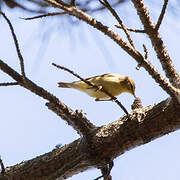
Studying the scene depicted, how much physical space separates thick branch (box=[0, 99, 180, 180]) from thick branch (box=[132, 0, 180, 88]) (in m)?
0.15

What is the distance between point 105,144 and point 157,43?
27.7 inches

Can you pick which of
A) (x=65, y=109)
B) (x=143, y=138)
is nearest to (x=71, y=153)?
(x=65, y=109)

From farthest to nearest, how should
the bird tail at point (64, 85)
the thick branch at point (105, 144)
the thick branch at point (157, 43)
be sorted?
the bird tail at point (64, 85) → the thick branch at point (105, 144) → the thick branch at point (157, 43)

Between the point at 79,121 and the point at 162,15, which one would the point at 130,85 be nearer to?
the point at 79,121

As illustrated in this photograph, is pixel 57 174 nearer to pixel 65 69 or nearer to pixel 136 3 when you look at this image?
pixel 65 69

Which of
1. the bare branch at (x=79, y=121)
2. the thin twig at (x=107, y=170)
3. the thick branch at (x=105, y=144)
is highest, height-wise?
the bare branch at (x=79, y=121)

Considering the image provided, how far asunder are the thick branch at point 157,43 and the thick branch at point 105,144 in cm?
15

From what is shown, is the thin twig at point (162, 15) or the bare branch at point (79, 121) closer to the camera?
the thin twig at point (162, 15)

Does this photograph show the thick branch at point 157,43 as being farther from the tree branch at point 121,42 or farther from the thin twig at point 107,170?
the thin twig at point 107,170

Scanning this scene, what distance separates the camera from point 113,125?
93.7 inches

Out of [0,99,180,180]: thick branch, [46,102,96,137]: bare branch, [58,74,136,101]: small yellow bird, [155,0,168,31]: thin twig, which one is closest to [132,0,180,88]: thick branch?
[155,0,168,31]: thin twig

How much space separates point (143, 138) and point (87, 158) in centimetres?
37

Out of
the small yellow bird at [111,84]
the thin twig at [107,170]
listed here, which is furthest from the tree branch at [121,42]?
the small yellow bird at [111,84]

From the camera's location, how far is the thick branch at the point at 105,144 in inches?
86.7
